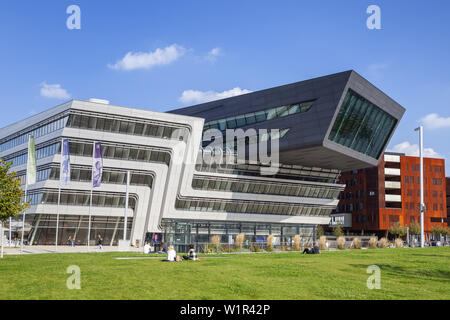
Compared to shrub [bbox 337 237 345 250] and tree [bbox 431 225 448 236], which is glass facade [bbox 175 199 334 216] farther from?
tree [bbox 431 225 448 236]

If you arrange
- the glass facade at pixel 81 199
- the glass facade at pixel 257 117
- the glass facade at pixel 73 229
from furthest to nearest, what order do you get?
the glass facade at pixel 257 117 → the glass facade at pixel 73 229 → the glass facade at pixel 81 199

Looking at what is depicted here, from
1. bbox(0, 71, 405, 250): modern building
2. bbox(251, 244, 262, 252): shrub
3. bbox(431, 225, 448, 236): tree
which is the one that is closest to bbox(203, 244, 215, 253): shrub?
bbox(0, 71, 405, 250): modern building

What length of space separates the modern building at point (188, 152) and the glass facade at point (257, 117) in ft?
0.43

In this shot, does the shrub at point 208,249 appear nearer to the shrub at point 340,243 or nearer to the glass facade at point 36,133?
the shrub at point 340,243

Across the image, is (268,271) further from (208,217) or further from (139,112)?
(208,217)

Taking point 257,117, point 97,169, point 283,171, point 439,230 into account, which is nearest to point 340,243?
point 257,117

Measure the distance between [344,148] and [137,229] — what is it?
26.7 m

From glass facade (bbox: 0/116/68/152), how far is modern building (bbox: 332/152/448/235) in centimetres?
7651

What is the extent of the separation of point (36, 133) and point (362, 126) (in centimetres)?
3984

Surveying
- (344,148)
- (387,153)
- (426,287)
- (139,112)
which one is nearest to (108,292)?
(426,287)

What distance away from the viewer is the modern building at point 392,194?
362 feet

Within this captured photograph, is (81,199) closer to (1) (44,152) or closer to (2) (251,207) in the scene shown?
(1) (44,152)

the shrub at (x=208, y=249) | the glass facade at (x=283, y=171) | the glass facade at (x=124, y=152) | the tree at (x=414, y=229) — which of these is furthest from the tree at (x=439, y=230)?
the shrub at (x=208, y=249)

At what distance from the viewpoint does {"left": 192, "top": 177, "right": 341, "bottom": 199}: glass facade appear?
64.4 m
